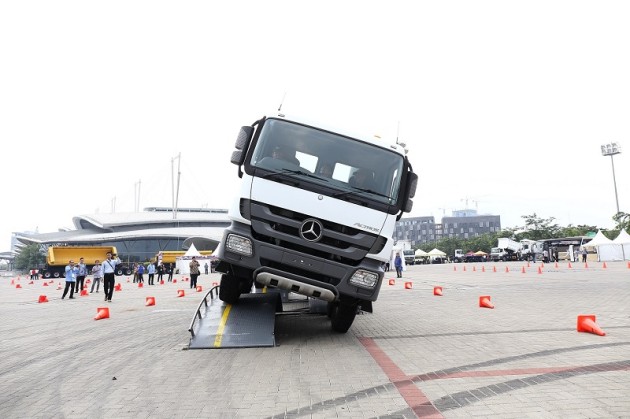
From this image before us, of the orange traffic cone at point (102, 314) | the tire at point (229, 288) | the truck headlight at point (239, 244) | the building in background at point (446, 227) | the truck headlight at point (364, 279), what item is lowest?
the orange traffic cone at point (102, 314)

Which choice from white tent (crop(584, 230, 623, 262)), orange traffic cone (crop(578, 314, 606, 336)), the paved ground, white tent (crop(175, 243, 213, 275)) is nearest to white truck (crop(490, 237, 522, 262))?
white tent (crop(584, 230, 623, 262))

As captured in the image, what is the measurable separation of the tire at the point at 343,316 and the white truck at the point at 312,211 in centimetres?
78

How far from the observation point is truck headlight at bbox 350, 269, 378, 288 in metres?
6.06

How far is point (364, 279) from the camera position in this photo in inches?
240

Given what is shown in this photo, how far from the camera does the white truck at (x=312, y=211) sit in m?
5.96

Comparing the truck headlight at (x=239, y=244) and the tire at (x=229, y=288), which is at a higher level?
the truck headlight at (x=239, y=244)

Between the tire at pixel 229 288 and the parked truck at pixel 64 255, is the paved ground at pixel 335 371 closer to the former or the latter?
the tire at pixel 229 288

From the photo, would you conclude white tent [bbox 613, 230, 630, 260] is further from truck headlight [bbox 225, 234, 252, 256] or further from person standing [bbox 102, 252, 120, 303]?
truck headlight [bbox 225, 234, 252, 256]

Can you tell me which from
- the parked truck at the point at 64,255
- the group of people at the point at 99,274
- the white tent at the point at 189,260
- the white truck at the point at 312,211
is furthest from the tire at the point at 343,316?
the parked truck at the point at 64,255

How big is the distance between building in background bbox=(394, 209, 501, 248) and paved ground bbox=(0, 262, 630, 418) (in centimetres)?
16808

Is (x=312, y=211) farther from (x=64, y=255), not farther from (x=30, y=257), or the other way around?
(x=30, y=257)

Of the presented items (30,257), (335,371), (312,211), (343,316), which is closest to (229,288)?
(343,316)

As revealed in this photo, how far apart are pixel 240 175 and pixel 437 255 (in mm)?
69789

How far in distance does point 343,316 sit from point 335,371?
2226 millimetres
